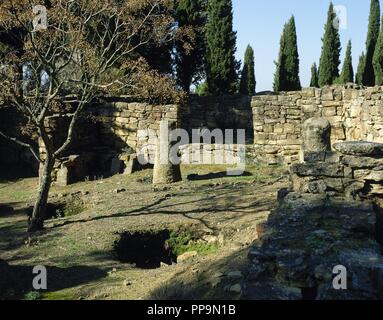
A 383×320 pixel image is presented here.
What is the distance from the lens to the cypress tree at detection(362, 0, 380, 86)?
32.2m

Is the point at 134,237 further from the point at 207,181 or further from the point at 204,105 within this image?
the point at 204,105

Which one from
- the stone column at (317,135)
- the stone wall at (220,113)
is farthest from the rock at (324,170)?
the stone wall at (220,113)

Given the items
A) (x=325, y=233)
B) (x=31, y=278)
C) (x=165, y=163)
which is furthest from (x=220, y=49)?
(x=325, y=233)

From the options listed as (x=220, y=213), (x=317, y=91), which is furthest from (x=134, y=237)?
(x=317, y=91)

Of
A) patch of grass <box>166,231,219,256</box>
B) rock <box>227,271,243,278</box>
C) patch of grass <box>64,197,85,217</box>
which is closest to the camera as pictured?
rock <box>227,271,243,278</box>

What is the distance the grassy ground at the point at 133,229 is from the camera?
21.6 feet

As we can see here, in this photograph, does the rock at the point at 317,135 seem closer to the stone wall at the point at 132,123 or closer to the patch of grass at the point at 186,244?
the patch of grass at the point at 186,244

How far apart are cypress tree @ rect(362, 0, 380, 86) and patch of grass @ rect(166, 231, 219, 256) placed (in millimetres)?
26592

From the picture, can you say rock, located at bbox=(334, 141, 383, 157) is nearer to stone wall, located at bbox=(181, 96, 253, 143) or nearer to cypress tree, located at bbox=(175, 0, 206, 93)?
stone wall, located at bbox=(181, 96, 253, 143)

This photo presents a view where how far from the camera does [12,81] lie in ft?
36.6

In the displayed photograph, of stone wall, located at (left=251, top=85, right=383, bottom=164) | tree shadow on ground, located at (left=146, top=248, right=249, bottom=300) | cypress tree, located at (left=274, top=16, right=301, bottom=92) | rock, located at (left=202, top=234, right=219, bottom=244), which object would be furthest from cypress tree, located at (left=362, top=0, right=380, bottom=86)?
tree shadow on ground, located at (left=146, top=248, right=249, bottom=300)

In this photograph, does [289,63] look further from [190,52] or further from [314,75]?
[190,52]

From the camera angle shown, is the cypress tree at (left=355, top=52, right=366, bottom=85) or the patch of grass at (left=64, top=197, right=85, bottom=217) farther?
the cypress tree at (left=355, top=52, right=366, bottom=85)

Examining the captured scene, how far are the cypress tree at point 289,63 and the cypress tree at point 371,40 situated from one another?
17.1 ft
